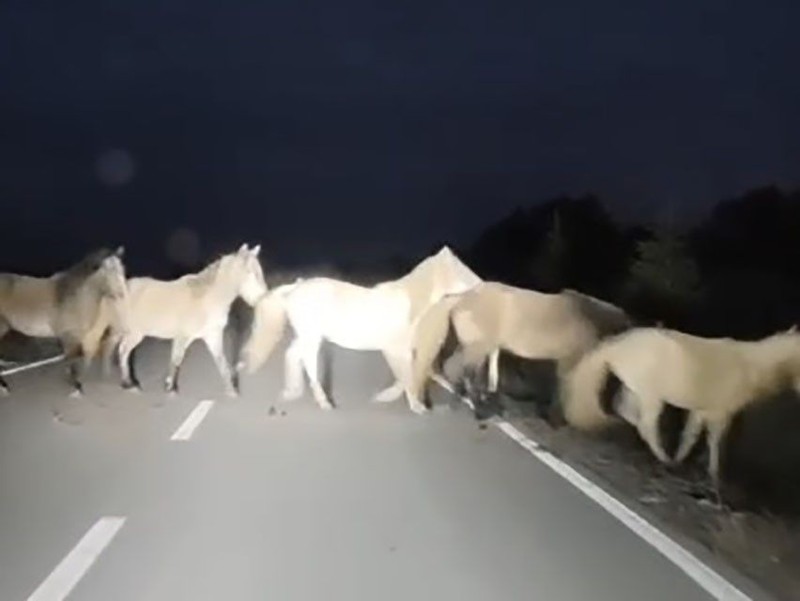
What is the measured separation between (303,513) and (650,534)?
2215 millimetres

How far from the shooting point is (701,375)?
13062mm

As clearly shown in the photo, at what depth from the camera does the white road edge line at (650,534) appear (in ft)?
26.5

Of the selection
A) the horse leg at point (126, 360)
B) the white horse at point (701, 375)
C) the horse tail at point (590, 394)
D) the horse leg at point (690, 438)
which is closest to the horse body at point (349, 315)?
Answer: the horse leg at point (126, 360)

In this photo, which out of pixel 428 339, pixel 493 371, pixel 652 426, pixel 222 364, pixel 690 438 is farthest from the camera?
pixel 222 364

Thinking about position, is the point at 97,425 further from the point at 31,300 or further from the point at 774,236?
the point at 774,236

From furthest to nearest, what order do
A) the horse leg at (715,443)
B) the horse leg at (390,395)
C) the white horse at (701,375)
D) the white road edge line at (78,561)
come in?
the horse leg at (390,395)
the white horse at (701,375)
the horse leg at (715,443)
the white road edge line at (78,561)

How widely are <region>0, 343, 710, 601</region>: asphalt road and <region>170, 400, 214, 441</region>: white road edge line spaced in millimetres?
A: 93

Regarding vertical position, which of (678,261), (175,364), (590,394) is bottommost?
(678,261)

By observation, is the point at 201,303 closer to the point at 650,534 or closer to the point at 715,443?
the point at 715,443

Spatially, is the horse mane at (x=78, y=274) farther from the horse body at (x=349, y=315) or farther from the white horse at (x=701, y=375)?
the white horse at (x=701, y=375)

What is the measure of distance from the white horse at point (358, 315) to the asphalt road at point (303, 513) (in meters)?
1.96

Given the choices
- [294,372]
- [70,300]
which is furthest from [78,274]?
[294,372]

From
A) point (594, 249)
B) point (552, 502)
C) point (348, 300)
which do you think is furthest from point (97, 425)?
point (594, 249)

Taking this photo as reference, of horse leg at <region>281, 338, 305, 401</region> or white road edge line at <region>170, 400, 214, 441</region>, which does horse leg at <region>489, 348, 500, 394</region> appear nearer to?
horse leg at <region>281, 338, 305, 401</region>
